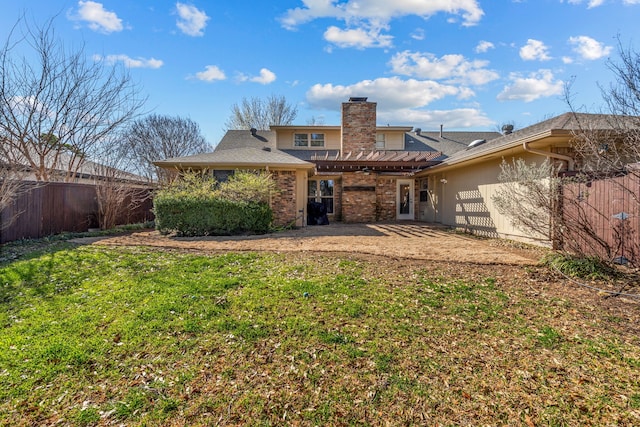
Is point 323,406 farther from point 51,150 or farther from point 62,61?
point 62,61

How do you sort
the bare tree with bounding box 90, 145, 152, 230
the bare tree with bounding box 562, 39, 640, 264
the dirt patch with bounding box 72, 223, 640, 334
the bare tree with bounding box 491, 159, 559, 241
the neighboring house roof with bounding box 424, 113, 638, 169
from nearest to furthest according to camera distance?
1. the dirt patch with bounding box 72, 223, 640, 334
2. the bare tree with bounding box 562, 39, 640, 264
3. the bare tree with bounding box 491, 159, 559, 241
4. the neighboring house roof with bounding box 424, 113, 638, 169
5. the bare tree with bounding box 90, 145, 152, 230

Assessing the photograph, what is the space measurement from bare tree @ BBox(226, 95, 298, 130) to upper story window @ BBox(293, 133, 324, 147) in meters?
10.6

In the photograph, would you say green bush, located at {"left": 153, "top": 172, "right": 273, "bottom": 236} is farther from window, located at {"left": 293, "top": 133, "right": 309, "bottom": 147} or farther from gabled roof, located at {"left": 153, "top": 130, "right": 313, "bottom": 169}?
window, located at {"left": 293, "top": 133, "right": 309, "bottom": 147}

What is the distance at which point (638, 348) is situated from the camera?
297 cm

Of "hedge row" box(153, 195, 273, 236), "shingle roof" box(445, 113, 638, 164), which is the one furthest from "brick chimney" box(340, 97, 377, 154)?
"hedge row" box(153, 195, 273, 236)

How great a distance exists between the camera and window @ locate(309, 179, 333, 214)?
589 inches

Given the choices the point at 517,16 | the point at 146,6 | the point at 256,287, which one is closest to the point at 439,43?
the point at 517,16

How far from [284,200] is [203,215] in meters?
3.67

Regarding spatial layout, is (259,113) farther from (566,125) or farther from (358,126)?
(566,125)

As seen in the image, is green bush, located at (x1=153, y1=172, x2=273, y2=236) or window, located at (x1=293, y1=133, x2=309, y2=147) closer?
green bush, located at (x1=153, y1=172, x2=273, y2=236)

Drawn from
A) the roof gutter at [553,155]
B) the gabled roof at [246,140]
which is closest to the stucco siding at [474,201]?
the roof gutter at [553,155]

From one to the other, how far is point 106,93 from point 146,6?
5039 mm

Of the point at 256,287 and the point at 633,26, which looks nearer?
the point at 256,287

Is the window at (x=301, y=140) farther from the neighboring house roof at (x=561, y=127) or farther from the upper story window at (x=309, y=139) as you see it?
the neighboring house roof at (x=561, y=127)
